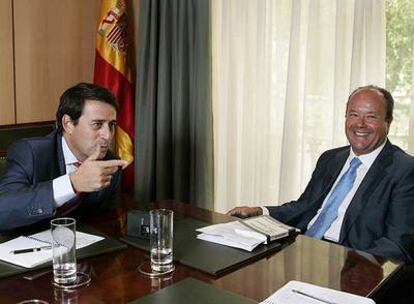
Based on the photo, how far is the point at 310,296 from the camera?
45.7 inches

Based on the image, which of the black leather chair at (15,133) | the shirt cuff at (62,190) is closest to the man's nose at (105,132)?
the shirt cuff at (62,190)

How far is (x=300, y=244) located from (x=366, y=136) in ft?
2.37

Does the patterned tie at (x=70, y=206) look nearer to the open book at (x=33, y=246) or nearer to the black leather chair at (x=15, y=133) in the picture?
the open book at (x=33, y=246)

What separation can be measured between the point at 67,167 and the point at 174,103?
1402mm

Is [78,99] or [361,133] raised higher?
[78,99]

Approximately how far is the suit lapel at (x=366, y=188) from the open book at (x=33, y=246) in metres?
1.02

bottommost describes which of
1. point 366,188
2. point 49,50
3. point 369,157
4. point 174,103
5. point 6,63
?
point 366,188

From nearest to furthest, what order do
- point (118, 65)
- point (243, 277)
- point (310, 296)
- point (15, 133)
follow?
1. point (310, 296)
2. point (243, 277)
3. point (15, 133)
4. point (118, 65)

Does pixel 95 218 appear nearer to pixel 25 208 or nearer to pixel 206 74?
pixel 25 208

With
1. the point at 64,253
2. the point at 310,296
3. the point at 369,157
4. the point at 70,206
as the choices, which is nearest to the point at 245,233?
the point at 310,296

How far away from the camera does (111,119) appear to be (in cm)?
195

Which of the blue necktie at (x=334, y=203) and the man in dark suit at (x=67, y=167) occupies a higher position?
the man in dark suit at (x=67, y=167)

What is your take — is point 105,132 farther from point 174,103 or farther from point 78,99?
point 174,103

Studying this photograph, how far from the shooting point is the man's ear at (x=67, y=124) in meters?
1.93
